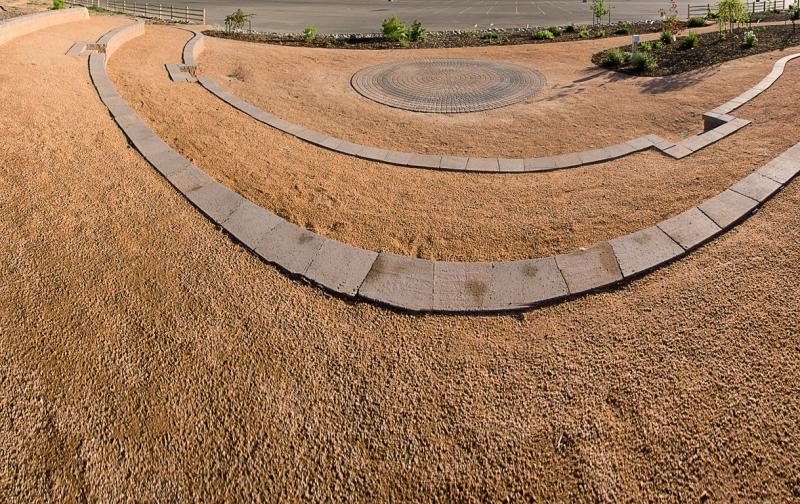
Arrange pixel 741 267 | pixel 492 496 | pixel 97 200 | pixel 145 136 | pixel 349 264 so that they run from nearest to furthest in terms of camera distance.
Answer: pixel 492 496, pixel 741 267, pixel 349 264, pixel 97 200, pixel 145 136

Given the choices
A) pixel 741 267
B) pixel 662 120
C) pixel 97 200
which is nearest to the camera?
pixel 741 267

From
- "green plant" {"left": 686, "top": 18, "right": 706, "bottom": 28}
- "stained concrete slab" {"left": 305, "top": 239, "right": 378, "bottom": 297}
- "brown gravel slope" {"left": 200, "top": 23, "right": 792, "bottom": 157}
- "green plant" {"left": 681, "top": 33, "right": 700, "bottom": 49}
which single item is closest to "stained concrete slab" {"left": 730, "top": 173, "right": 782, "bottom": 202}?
"brown gravel slope" {"left": 200, "top": 23, "right": 792, "bottom": 157}

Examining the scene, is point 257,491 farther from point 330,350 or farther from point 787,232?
point 787,232

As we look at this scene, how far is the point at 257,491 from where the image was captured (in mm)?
2785

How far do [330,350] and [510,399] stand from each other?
1.58 metres

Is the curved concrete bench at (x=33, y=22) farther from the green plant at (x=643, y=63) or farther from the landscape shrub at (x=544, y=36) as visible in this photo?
the landscape shrub at (x=544, y=36)

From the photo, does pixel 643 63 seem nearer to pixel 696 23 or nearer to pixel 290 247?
pixel 696 23

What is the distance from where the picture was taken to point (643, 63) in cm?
1254

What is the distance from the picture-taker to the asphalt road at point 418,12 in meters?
25.3

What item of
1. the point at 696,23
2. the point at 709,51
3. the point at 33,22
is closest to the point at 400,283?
the point at 709,51

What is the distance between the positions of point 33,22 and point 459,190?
15098 millimetres

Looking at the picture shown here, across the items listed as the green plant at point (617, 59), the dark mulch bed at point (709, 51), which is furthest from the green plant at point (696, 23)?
the green plant at point (617, 59)

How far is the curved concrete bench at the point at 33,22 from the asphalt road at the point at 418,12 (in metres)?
9.37

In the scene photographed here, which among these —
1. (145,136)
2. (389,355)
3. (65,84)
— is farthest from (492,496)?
(65,84)
